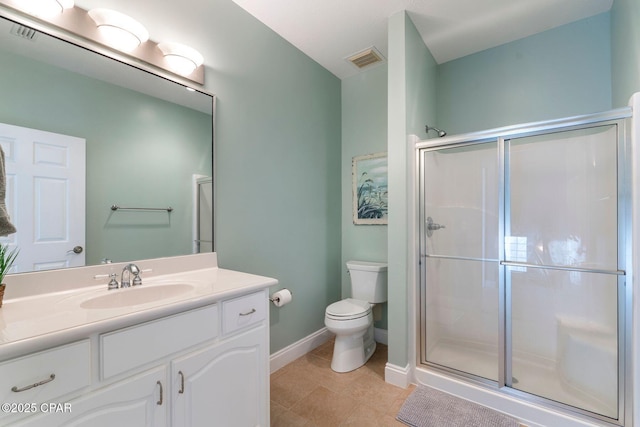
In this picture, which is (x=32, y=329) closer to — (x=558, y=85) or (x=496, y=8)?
(x=496, y=8)

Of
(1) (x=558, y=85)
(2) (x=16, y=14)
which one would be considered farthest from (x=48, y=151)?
(1) (x=558, y=85)

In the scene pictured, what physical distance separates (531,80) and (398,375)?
2.56 meters

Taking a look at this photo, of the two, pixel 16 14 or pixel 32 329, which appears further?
pixel 16 14

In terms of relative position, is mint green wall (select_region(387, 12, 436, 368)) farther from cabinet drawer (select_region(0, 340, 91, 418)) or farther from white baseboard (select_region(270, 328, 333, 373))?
cabinet drawer (select_region(0, 340, 91, 418))

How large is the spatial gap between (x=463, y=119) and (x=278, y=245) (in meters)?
2.05

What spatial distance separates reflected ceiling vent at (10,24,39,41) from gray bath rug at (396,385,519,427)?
2589 millimetres

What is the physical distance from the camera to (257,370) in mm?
1368

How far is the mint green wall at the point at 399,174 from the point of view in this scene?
1.98 metres

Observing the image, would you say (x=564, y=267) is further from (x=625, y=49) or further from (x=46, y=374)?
(x=46, y=374)

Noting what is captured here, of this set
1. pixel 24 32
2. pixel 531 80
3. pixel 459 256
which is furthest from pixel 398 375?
pixel 24 32

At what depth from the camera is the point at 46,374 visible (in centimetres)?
76

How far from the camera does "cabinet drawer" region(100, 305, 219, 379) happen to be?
883 millimetres

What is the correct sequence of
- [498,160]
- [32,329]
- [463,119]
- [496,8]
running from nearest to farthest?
[32,329]
[498,160]
[496,8]
[463,119]

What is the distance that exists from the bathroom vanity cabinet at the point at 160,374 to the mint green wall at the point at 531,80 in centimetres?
244
